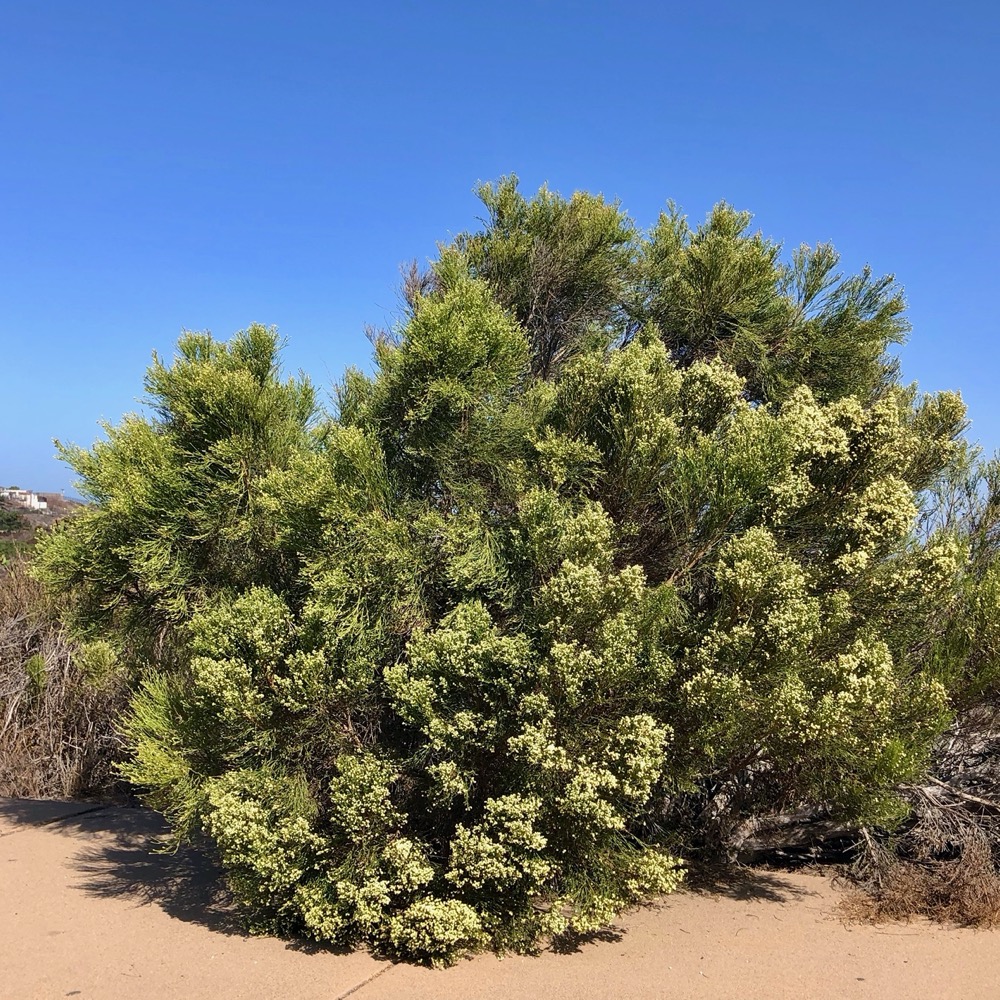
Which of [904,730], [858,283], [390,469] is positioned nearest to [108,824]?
[390,469]

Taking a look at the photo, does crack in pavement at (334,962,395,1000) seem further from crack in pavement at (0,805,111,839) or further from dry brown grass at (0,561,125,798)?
dry brown grass at (0,561,125,798)

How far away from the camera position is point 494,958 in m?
4.59

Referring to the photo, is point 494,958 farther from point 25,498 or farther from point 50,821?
point 25,498

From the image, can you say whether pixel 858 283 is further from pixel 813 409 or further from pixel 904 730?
pixel 904 730

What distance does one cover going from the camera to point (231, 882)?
184 inches

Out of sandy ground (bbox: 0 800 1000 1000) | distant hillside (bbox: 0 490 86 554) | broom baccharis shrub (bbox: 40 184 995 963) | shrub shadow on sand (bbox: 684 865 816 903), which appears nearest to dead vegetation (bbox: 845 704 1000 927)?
sandy ground (bbox: 0 800 1000 1000)

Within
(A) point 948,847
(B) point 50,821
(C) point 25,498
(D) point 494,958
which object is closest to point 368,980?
(D) point 494,958

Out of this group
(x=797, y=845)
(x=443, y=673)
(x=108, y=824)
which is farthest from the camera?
(x=108, y=824)

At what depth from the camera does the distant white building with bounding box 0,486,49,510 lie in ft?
102

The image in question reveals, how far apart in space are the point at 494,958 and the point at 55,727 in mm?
6324

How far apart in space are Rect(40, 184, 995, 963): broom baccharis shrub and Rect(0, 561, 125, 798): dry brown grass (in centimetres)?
340

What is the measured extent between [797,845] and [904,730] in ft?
6.83

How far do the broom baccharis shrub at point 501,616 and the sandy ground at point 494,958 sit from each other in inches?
9.9

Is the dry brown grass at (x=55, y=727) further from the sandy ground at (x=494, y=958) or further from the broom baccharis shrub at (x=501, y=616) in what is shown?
the broom baccharis shrub at (x=501, y=616)
